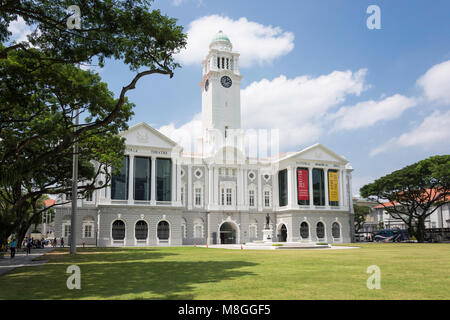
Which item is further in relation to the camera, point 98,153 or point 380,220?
point 380,220

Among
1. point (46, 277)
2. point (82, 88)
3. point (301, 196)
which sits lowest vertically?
point (46, 277)

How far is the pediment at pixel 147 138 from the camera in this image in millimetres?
51156

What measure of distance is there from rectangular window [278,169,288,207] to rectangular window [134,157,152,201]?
21.1 meters

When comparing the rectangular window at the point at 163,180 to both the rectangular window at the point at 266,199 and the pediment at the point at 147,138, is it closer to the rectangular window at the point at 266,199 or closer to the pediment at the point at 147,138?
the pediment at the point at 147,138

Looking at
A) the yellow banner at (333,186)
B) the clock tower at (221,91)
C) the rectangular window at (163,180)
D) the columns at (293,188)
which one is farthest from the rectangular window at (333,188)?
the rectangular window at (163,180)

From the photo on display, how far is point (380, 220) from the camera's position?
319 ft

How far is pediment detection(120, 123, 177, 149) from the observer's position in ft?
168

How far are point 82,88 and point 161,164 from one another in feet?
110

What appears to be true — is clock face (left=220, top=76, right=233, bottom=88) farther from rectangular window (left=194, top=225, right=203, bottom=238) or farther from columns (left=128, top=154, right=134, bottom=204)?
rectangular window (left=194, top=225, right=203, bottom=238)

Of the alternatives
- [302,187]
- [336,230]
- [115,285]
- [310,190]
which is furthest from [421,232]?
[115,285]

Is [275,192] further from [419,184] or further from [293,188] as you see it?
[419,184]
